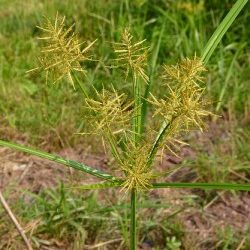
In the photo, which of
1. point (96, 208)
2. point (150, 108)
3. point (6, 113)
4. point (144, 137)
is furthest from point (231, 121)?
point (144, 137)

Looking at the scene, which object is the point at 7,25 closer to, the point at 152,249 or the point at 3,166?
the point at 3,166

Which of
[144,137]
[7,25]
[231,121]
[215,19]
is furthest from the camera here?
[7,25]

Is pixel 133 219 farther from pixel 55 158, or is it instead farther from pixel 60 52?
pixel 60 52

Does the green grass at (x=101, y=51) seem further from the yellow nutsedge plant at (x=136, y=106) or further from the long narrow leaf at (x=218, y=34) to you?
the yellow nutsedge plant at (x=136, y=106)

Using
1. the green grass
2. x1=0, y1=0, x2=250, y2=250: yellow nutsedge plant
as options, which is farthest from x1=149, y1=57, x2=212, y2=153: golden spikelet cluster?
the green grass

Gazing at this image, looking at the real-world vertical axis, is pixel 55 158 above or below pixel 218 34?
below

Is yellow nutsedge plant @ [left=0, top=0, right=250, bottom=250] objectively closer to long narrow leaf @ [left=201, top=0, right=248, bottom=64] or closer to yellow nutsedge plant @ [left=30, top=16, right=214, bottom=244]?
yellow nutsedge plant @ [left=30, top=16, right=214, bottom=244]

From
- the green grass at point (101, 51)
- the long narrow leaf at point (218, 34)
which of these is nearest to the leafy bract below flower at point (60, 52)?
the long narrow leaf at point (218, 34)

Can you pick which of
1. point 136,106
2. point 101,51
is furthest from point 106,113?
point 101,51
